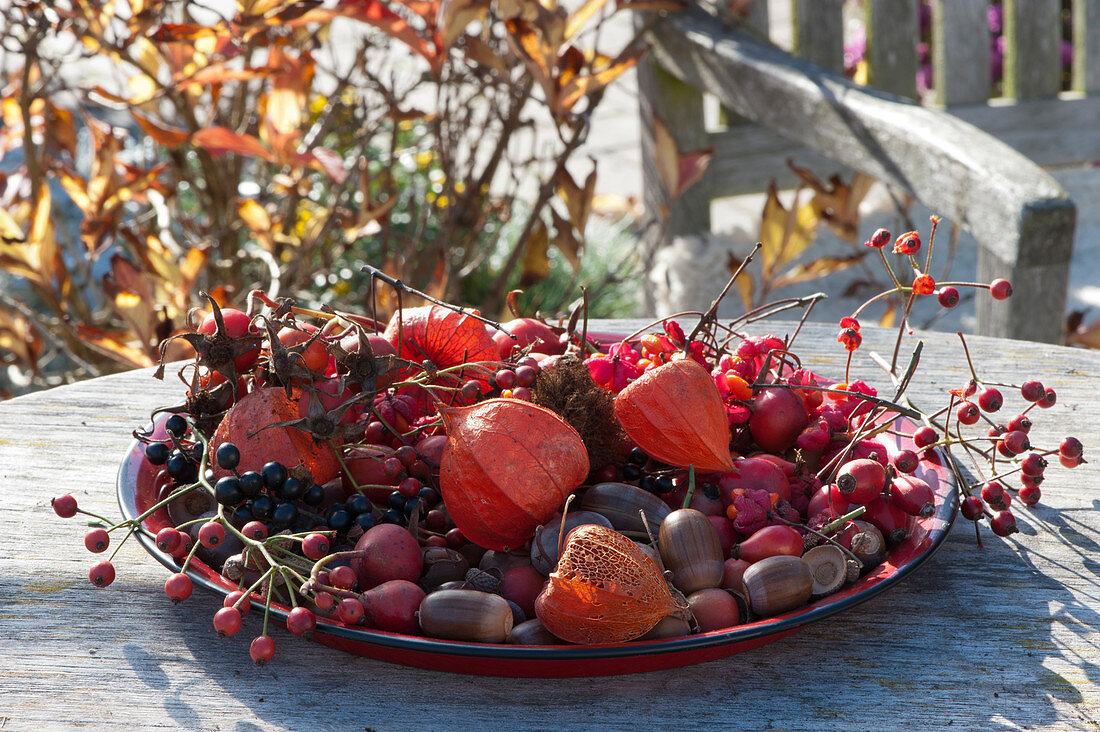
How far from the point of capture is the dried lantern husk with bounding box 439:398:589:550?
0.75 m

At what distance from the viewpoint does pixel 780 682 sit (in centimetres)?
75

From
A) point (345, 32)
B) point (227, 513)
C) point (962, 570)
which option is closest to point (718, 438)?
point (962, 570)

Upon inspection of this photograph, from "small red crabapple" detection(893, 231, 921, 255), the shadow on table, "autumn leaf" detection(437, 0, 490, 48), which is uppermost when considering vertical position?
"autumn leaf" detection(437, 0, 490, 48)

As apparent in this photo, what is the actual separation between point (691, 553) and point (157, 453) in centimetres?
46

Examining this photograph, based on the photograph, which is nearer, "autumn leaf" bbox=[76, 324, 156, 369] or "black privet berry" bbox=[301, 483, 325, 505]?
"black privet berry" bbox=[301, 483, 325, 505]

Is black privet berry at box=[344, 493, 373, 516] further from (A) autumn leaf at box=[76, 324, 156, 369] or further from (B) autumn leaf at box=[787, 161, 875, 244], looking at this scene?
(B) autumn leaf at box=[787, 161, 875, 244]

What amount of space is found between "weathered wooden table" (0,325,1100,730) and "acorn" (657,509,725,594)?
7 cm

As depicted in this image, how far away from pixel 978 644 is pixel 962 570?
0.36 ft

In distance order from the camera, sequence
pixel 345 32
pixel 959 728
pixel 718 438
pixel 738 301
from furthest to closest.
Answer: pixel 345 32, pixel 738 301, pixel 718 438, pixel 959 728

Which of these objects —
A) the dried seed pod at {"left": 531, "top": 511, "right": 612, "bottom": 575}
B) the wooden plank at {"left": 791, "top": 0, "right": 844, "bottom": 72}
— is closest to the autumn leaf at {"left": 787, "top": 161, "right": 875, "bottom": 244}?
the wooden plank at {"left": 791, "top": 0, "right": 844, "bottom": 72}

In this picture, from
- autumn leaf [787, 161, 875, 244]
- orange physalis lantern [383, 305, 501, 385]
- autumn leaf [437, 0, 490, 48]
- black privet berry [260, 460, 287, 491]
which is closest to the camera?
black privet berry [260, 460, 287, 491]

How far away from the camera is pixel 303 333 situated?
2.85 feet

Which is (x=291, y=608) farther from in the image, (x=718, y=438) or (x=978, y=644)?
(x=978, y=644)

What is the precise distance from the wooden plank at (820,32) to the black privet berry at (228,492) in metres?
2.04
